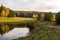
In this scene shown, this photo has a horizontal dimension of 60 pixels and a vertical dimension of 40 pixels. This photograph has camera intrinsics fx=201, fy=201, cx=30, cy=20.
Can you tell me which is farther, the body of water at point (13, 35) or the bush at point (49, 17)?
the bush at point (49, 17)

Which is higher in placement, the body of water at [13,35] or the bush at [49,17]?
the bush at [49,17]

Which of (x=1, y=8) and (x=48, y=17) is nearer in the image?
(x=48, y=17)

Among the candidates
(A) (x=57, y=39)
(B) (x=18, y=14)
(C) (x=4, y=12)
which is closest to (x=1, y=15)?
(C) (x=4, y=12)

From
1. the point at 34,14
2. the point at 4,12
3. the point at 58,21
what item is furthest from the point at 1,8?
the point at 58,21

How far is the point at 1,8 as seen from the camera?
8356cm

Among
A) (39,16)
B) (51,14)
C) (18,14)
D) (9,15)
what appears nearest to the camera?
(51,14)

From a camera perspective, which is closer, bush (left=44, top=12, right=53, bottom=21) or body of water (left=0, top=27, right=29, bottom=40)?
body of water (left=0, top=27, right=29, bottom=40)

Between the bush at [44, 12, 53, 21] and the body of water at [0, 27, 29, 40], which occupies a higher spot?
the bush at [44, 12, 53, 21]

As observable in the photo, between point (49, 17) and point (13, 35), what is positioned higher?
point (49, 17)

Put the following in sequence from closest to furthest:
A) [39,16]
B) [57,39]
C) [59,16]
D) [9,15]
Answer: [57,39]
[59,16]
[39,16]
[9,15]

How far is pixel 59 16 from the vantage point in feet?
136

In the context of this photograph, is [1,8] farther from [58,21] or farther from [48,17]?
[58,21]

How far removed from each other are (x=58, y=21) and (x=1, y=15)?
42718 millimetres

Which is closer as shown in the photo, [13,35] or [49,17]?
[13,35]
